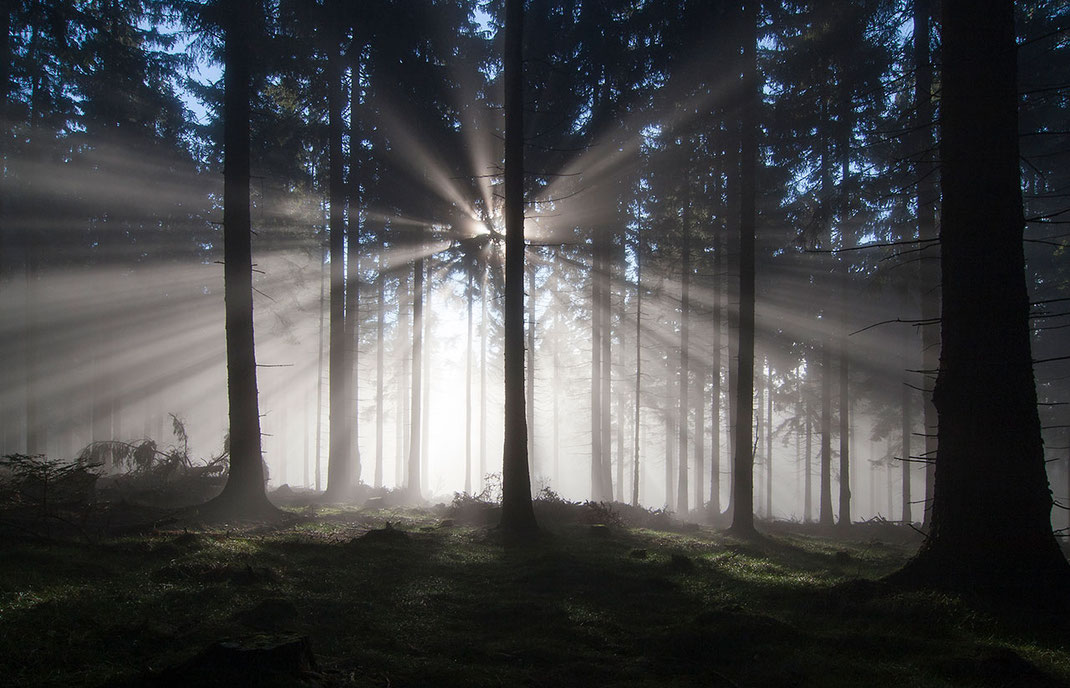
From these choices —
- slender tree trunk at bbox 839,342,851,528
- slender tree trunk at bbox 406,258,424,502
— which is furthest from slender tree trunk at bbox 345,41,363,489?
slender tree trunk at bbox 839,342,851,528

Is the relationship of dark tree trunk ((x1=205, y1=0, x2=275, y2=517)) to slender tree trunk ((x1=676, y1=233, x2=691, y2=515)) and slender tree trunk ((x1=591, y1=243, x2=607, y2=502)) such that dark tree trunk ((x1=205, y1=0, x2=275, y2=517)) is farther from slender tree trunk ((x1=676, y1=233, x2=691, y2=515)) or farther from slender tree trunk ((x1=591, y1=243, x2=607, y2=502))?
slender tree trunk ((x1=676, y1=233, x2=691, y2=515))

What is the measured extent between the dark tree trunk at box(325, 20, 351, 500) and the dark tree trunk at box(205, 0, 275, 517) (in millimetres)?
4967

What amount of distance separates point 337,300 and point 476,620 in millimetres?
13859

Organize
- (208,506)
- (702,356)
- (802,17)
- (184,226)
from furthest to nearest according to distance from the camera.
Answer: (702,356)
(184,226)
(802,17)
(208,506)

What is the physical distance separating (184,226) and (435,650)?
25.8m

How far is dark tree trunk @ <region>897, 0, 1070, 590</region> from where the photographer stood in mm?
6195

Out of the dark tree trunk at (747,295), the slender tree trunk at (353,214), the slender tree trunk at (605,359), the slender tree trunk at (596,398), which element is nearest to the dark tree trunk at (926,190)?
the dark tree trunk at (747,295)

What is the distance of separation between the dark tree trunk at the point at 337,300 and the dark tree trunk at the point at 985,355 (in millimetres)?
14956

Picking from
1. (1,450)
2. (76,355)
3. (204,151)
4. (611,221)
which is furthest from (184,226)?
(611,221)

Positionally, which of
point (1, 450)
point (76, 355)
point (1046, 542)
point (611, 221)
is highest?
point (611, 221)

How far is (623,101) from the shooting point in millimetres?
15602

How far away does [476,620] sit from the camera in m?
6.16

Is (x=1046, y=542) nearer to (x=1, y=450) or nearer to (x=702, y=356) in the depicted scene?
(x=702, y=356)

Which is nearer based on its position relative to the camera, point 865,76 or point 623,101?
point 865,76
